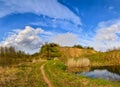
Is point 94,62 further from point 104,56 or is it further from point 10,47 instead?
point 10,47

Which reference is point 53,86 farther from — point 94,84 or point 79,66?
point 79,66

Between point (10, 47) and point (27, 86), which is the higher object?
point (10, 47)

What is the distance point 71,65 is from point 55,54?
5759cm

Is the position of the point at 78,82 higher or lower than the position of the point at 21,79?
lower

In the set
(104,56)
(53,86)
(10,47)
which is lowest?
(53,86)

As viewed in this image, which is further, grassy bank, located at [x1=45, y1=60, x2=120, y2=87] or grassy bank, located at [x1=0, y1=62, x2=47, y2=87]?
grassy bank, located at [x1=0, y1=62, x2=47, y2=87]

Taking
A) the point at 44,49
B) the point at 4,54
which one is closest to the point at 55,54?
the point at 44,49

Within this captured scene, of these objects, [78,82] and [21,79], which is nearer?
[78,82]

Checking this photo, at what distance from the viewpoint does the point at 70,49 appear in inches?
5236

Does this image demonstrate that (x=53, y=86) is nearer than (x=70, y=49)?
Yes

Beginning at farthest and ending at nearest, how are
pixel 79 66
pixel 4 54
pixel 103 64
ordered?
pixel 4 54
pixel 103 64
pixel 79 66

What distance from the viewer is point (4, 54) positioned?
146 m

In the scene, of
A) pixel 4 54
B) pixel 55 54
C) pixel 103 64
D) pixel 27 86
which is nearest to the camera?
pixel 27 86

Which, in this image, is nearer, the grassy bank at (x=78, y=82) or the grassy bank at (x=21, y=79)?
the grassy bank at (x=78, y=82)
